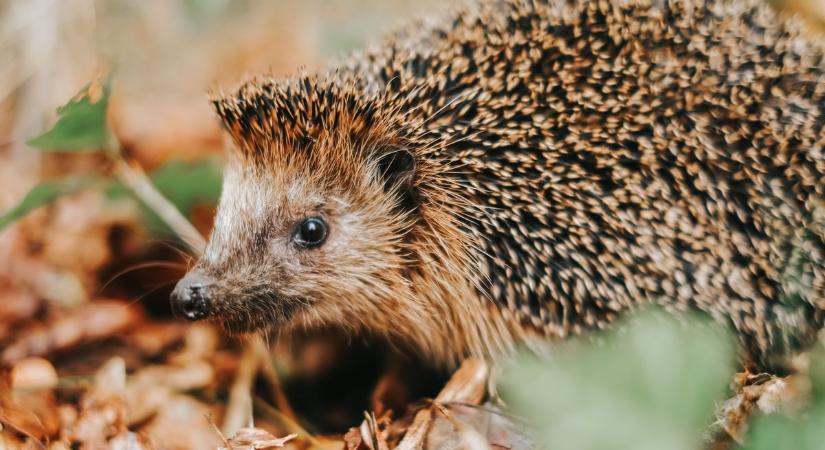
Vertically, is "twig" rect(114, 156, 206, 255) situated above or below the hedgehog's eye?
above

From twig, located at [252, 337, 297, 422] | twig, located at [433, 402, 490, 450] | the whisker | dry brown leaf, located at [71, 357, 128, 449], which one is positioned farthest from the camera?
the whisker

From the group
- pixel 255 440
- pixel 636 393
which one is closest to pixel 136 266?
pixel 255 440

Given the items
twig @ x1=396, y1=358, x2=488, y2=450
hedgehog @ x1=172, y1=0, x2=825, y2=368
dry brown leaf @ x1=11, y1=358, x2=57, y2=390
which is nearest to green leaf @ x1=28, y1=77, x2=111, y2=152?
hedgehog @ x1=172, y1=0, x2=825, y2=368

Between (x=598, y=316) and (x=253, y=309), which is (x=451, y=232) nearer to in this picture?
(x=598, y=316)

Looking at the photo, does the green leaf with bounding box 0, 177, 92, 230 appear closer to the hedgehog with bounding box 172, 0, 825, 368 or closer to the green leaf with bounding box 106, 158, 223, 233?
the green leaf with bounding box 106, 158, 223, 233

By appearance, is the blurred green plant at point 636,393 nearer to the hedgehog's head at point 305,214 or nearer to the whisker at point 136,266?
the hedgehog's head at point 305,214

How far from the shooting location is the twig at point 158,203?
118 inches

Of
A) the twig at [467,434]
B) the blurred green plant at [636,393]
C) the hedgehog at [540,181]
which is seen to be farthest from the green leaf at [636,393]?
the hedgehog at [540,181]

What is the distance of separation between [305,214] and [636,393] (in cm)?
164

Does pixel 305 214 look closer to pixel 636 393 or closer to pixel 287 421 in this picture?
pixel 287 421

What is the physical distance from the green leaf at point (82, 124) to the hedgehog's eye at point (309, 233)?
91 centimetres

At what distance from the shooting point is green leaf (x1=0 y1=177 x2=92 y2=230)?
255 cm

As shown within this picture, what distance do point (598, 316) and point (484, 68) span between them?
A: 911 mm

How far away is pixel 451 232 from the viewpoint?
253 centimetres
